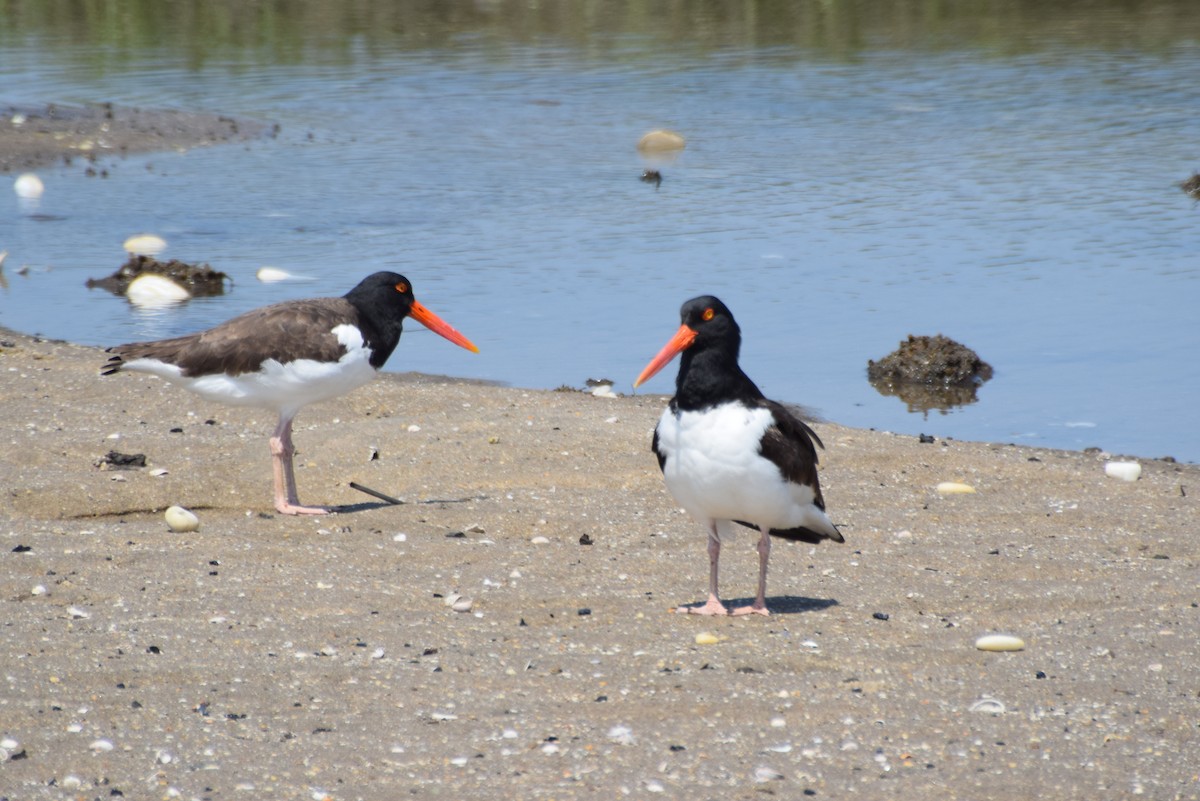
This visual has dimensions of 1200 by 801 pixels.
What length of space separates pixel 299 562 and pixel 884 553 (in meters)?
2.57

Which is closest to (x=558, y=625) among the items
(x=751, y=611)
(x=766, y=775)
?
(x=751, y=611)

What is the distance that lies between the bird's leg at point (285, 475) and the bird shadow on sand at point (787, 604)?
7.19 feet

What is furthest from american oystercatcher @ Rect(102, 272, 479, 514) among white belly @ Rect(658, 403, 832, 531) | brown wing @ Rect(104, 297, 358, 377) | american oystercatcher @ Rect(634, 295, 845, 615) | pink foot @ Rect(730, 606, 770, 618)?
pink foot @ Rect(730, 606, 770, 618)

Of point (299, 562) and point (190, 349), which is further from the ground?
point (190, 349)

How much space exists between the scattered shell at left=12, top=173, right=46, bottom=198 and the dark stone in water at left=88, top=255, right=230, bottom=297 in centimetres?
395

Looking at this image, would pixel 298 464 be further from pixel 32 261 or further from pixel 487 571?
pixel 32 261

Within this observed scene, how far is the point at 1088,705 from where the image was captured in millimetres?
5090

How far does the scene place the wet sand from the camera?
4605 millimetres

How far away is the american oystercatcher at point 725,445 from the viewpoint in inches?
224

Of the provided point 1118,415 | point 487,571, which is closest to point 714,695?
point 487,571

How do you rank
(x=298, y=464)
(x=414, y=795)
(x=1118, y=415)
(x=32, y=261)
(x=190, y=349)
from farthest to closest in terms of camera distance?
(x=32, y=261)
(x=1118, y=415)
(x=298, y=464)
(x=190, y=349)
(x=414, y=795)

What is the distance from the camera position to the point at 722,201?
627 inches

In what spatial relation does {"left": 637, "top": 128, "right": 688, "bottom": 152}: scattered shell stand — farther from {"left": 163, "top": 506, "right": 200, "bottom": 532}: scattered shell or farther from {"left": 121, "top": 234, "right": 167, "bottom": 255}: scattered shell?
{"left": 163, "top": 506, "right": 200, "bottom": 532}: scattered shell

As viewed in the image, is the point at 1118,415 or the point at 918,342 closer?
the point at 1118,415
